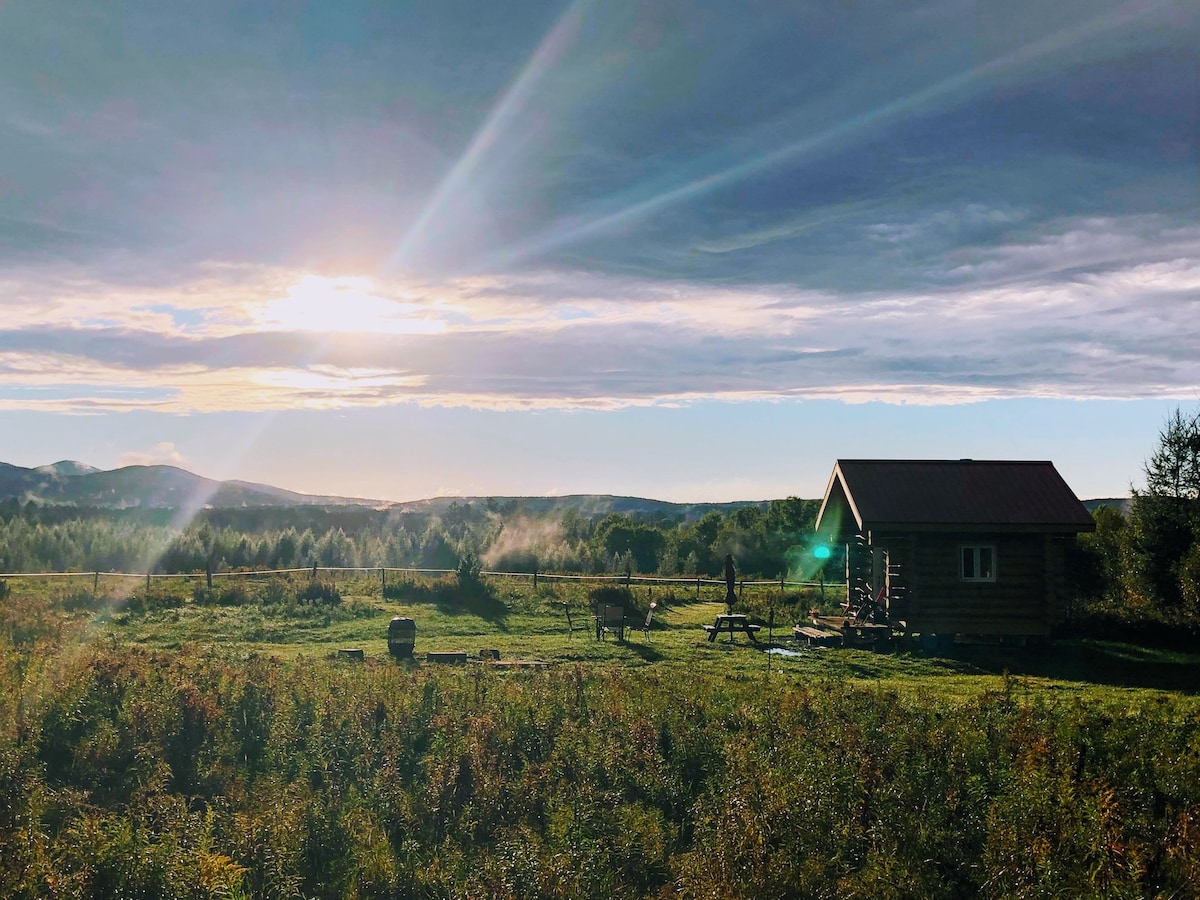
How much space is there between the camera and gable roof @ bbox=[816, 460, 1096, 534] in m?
26.2

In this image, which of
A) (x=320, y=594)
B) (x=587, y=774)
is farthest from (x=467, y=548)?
(x=587, y=774)

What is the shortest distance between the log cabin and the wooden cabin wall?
0.09ft

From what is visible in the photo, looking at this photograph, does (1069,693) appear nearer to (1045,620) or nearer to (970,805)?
(1045,620)

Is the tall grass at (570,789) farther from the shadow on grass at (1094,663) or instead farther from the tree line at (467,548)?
the tree line at (467,548)

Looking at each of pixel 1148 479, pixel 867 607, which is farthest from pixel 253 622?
pixel 1148 479

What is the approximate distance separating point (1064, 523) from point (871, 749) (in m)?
17.3

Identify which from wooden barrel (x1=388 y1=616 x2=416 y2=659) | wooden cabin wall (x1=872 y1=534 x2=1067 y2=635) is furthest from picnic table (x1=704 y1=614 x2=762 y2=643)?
wooden barrel (x1=388 y1=616 x2=416 y2=659)

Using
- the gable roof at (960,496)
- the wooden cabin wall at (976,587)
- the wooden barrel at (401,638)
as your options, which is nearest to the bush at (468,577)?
the wooden barrel at (401,638)

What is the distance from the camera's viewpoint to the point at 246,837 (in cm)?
1093

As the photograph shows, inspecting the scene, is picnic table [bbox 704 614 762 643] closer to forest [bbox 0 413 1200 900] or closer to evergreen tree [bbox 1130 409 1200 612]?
forest [bbox 0 413 1200 900]

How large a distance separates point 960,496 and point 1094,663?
5.60 meters

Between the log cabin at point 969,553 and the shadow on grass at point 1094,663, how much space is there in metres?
0.98

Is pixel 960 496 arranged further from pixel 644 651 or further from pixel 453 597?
pixel 453 597

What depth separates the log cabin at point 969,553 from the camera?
2622cm
